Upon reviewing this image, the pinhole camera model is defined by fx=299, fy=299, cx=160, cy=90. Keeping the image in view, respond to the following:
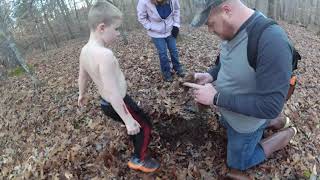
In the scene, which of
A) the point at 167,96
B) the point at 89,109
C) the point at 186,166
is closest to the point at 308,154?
the point at 186,166

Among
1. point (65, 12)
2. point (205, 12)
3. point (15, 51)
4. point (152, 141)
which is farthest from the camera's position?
point (65, 12)

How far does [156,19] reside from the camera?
217 inches

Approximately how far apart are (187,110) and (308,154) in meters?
1.79

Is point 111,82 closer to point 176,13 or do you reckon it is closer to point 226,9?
point 226,9

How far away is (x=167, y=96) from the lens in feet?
16.7

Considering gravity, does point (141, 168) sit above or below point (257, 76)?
below

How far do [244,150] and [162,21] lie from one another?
304 centimetres

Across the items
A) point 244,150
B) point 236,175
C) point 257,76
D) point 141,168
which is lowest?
point 236,175

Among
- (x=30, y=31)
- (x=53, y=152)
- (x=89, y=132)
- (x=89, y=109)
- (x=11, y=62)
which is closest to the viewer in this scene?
(x=53, y=152)

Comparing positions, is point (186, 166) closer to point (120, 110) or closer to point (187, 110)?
point (187, 110)

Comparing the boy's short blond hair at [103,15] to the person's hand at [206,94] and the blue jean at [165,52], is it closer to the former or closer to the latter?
the person's hand at [206,94]

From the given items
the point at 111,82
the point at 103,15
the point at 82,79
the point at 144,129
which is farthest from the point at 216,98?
the point at 82,79

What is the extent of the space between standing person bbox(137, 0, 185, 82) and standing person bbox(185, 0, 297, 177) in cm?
255

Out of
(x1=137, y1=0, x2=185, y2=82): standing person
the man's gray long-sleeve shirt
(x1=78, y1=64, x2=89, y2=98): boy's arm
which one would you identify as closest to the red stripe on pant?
(x1=78, y1=64, x2=89, y2=98): boy's arm
